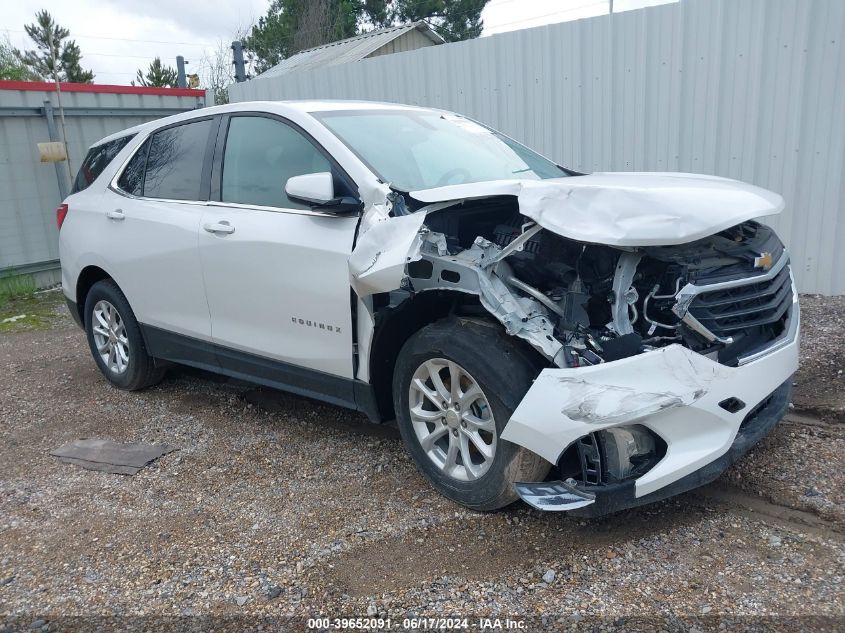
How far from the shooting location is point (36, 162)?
9.76 m

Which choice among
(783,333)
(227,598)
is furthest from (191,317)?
(783,333)

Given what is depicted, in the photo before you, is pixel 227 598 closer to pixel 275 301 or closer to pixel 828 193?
pixel 275 301

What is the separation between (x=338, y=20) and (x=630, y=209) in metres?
Result: 26.6

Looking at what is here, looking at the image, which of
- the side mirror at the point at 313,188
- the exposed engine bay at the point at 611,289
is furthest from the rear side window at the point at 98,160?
the exposed engine bay at the point at 611,289

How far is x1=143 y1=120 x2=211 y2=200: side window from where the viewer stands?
172 inches

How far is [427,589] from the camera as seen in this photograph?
2.72 metres

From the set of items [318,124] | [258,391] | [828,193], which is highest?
[318,124]

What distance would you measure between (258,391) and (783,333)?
3511 millimetres

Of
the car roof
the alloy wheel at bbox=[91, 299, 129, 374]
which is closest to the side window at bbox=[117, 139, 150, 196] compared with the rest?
the car roof

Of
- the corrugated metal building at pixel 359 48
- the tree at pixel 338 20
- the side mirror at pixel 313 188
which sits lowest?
the side mirror at pixel 313 188

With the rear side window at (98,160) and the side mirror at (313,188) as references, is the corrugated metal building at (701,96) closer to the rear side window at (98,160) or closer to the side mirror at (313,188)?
the rear side window at (98,160)

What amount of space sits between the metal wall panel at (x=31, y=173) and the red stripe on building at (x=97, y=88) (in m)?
0.06

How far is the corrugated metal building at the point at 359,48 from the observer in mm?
14985

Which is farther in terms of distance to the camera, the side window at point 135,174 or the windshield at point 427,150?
the side window at point 135,174
